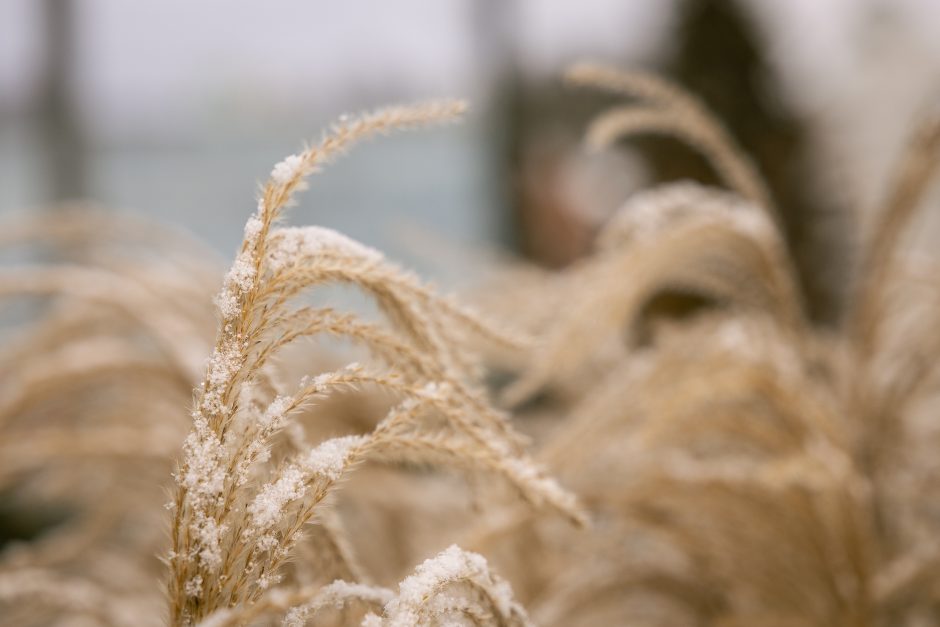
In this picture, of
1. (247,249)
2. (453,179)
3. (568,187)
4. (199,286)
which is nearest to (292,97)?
(453,179)

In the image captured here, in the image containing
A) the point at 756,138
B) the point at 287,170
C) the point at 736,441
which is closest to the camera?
the point at 287,170

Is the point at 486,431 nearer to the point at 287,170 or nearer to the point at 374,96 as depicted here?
the point at 287,170

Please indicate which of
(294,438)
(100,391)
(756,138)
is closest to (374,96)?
(756,138)

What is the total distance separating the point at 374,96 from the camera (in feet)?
8.85

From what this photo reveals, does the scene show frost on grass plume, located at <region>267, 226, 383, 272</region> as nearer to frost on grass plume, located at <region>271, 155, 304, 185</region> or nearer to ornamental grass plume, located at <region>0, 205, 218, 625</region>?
frost on grass plume, located at <region>271, 155, 304, 185</region>

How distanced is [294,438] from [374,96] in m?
2.51

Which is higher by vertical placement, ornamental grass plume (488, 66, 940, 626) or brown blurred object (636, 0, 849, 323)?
brown blurred object (636, 0, 849, 323)

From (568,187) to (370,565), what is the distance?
1.72m

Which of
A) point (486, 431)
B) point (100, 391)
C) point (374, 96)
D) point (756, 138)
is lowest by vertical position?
point (486, 431)

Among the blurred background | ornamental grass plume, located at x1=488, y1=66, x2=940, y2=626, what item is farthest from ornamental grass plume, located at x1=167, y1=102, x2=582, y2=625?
the blurred background

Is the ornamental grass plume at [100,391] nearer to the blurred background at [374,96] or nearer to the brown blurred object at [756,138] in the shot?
the brown blurred object at [756,138]

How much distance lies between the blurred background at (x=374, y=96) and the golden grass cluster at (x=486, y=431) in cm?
98

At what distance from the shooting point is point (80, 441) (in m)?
0.54

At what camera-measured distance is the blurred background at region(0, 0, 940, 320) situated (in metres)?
2.09
